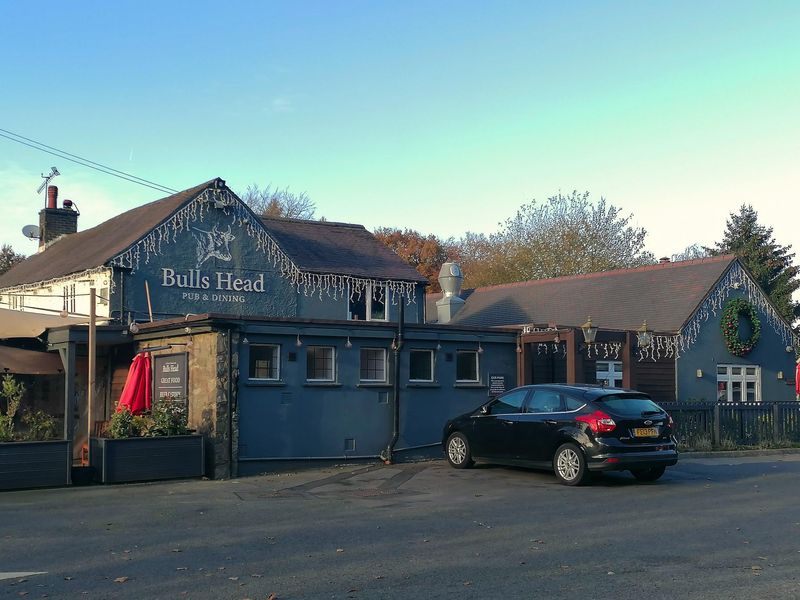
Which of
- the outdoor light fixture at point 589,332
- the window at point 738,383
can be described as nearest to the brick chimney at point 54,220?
the outdoor light fixture at point 589,332

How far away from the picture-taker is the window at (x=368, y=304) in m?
28.3

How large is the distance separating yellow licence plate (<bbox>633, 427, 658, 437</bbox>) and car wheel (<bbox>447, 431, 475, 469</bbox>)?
134 inches

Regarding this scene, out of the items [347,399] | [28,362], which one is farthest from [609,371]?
[28,362]

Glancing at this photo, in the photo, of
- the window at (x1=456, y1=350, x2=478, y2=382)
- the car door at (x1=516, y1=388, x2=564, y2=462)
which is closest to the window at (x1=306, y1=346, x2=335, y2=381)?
the window at (x1=456, y1=350, x2=478, y2=382)

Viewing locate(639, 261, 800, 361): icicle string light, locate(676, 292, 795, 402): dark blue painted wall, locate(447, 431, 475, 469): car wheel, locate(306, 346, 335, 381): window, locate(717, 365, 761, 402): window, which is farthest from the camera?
locate(717, 365, 761, 402): window

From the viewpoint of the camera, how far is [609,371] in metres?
28.1

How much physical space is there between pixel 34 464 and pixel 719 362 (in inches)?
886

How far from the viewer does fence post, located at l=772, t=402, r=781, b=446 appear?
74.0 feet

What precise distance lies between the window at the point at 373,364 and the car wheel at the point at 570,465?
4804 millimetres

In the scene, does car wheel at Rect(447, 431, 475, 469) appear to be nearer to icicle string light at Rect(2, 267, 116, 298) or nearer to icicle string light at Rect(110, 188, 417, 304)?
icicle string light at Rect(110, 188, 417, 304)

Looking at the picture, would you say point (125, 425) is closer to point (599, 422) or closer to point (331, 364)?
point (331, 364)

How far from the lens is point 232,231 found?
25.7 meters

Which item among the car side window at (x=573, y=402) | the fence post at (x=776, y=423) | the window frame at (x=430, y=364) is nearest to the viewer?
the car side window at (x=573, y=402)

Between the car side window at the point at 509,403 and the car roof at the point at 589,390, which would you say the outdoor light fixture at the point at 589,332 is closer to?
the car side window at the point at 509,403
